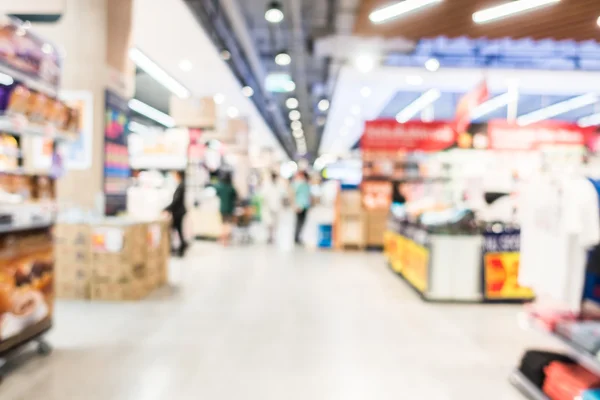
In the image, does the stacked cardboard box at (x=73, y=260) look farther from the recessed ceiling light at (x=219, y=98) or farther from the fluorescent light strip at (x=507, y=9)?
the recessed ceiling light at (x=219, y=98)

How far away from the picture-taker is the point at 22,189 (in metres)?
4.11

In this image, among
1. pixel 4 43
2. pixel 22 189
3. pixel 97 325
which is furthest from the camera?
pixel 97 325

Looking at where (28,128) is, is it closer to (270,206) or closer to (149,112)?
(270,206)

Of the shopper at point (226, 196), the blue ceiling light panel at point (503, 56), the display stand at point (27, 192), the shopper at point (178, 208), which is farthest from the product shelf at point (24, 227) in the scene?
the blue ceiling light panel at point (503, 56)

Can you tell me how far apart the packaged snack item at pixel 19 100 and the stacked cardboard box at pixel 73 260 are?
2.39m

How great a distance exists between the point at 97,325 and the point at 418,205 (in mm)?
5120

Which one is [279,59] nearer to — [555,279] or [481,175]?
[481,175]

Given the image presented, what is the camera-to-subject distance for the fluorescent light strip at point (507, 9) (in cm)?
573

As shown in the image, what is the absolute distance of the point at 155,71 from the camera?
10750 millimetres

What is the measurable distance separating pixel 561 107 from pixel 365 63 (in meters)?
10.5

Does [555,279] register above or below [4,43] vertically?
below

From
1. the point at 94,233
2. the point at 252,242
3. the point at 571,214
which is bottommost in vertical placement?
the point at 252,242

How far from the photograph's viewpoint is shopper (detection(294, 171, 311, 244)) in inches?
489


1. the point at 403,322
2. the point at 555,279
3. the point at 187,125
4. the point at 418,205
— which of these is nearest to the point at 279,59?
the point at 187,125
